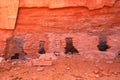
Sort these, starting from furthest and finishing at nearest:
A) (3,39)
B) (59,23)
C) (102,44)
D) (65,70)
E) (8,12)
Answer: (59,23)
(102,44)
(3,39)
(8,12)
(65,70)

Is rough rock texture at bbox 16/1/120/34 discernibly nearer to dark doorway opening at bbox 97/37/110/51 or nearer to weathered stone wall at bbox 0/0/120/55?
weathered stone wall at bbox 0/0/120/55

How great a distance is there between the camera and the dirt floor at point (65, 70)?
6707 mm

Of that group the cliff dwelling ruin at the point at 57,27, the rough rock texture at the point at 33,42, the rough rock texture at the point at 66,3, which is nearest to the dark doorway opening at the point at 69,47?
the cliff dwelling ruin at the point at 57,27

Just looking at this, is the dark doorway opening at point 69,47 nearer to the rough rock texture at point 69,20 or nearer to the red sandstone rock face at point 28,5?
the rough rock texture at point 69,20

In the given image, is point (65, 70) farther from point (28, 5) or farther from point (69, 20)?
point (28, 5)

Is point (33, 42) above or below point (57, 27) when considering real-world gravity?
below

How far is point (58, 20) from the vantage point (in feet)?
27.9

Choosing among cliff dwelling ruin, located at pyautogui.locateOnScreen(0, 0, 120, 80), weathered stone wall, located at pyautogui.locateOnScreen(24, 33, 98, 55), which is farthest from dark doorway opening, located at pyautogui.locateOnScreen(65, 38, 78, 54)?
weathered stone wall, located at pyautogui.locateOnScreen(24, 33, 98, 55)

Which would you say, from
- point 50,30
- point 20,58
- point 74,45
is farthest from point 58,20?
point 20,58

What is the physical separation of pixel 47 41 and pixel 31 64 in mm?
1142

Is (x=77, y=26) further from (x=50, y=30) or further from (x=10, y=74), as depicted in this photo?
(x=10, y=74)

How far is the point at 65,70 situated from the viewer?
7.02 metres

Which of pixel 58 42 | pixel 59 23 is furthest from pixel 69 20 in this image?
pixel 58 42

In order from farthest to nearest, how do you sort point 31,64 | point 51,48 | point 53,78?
1. point 51,48
2. point 31,64
3. point 53,78
